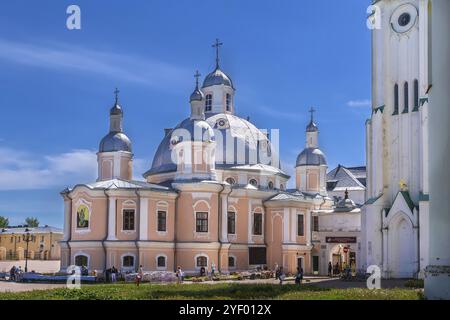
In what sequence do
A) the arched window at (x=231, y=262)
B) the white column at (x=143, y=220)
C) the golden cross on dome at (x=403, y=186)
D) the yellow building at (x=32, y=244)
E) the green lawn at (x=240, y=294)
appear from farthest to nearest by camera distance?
the yellow building at (x=32, y=244) < the arched window at (x=231, y=262) < the white column at (x=143, y=220) < the golden cross on dome at (x=403, y=186) < the green lawn at (x=240, y=294)

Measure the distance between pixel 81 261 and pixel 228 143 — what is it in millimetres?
17729

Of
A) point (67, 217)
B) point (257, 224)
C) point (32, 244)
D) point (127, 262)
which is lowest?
point (32, 244)

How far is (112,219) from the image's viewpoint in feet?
161

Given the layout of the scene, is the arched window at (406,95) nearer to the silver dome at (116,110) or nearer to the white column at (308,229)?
the white column at (308,229)

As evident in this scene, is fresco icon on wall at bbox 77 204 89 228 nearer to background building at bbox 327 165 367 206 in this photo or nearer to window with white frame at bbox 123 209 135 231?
window with white frame at bbox 123 209 135 231

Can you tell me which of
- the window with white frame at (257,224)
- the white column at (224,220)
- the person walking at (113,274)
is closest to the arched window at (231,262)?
the white column at (224,220)

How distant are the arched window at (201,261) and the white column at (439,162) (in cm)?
3635

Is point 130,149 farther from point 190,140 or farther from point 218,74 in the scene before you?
point 218,74

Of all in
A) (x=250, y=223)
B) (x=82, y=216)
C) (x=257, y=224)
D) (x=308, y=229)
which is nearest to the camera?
(x=82, y=216)

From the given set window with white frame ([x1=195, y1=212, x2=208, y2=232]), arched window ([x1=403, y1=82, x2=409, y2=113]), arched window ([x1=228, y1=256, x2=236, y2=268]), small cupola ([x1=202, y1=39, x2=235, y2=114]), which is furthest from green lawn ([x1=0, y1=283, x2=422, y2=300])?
small cupola ([x1=202, y1=39, x2=235, y2=114])

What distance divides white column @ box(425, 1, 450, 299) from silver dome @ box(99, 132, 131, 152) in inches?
1681

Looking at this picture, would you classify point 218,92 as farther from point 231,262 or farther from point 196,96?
point 231,262

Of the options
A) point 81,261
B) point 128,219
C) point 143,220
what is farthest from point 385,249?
point 81,261

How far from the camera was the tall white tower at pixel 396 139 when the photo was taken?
4419 centimetres
